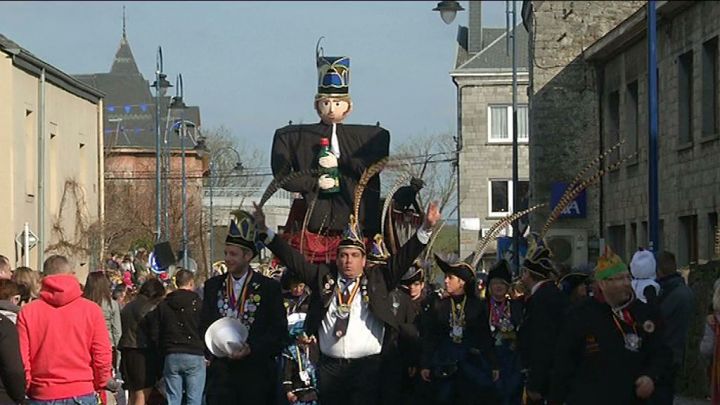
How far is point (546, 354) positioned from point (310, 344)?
5.98 feet

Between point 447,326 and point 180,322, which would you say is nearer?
point 447,326

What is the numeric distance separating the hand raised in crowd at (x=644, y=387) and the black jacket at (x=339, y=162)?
3906 mm

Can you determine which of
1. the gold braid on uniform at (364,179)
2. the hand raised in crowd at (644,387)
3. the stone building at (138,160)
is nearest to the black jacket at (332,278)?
the gold braid on uniform at (364,179)

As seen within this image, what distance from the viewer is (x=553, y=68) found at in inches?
1731

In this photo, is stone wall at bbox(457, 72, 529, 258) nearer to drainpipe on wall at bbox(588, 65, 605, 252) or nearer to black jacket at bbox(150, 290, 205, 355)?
drainpipe on wall at bbox(588, 65, 605, 252)

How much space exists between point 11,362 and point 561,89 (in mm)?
34360

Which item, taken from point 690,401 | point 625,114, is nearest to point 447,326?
point 690,401

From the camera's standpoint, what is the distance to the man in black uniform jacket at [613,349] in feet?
32.8

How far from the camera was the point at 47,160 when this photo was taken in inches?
1703

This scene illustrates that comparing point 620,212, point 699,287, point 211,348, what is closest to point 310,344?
point 211,348

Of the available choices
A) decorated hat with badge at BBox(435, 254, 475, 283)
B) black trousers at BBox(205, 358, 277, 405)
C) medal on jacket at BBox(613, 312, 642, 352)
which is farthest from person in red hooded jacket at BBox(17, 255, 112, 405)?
medal on jacket at BBox(613, 312, 642, 352)

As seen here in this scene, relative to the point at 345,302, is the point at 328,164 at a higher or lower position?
higher

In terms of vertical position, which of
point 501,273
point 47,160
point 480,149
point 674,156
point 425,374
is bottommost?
point 425,374

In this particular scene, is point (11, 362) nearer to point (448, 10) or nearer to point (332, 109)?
point (332, 109)
